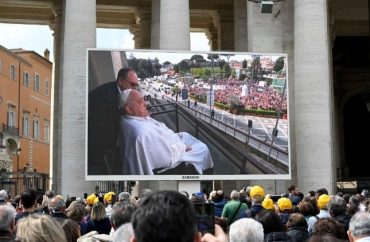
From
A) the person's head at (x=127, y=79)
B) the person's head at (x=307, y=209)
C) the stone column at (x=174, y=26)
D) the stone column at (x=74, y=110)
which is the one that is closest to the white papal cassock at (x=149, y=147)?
the person's head at (x=127, y=79)

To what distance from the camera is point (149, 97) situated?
80.4 feet

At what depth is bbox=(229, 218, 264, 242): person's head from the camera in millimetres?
6121

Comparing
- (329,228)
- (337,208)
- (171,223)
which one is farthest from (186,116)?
(171,223)

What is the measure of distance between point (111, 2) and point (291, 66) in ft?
45.4

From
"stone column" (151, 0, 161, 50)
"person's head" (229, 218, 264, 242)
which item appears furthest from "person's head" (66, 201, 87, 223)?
"stone column" (151, 0, 161, 50)

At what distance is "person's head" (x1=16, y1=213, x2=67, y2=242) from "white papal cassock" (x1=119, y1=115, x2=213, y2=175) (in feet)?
61.2

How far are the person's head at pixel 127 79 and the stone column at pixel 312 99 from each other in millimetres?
7331

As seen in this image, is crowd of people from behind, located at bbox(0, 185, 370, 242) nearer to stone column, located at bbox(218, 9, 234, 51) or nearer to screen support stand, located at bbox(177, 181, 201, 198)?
screen support stand, located at bbox(177, 181, 201, 198)

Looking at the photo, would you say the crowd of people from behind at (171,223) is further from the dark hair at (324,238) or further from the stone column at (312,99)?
the stone column at (312,99)

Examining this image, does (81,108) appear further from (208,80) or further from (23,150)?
(23,150)

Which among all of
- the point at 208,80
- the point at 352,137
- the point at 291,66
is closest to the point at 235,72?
the point at 208,80

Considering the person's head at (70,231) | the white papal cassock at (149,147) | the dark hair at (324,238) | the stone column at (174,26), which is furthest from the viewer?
the stone column at (174,26)

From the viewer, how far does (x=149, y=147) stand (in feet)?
78.6

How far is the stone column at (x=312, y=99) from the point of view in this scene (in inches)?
1064
